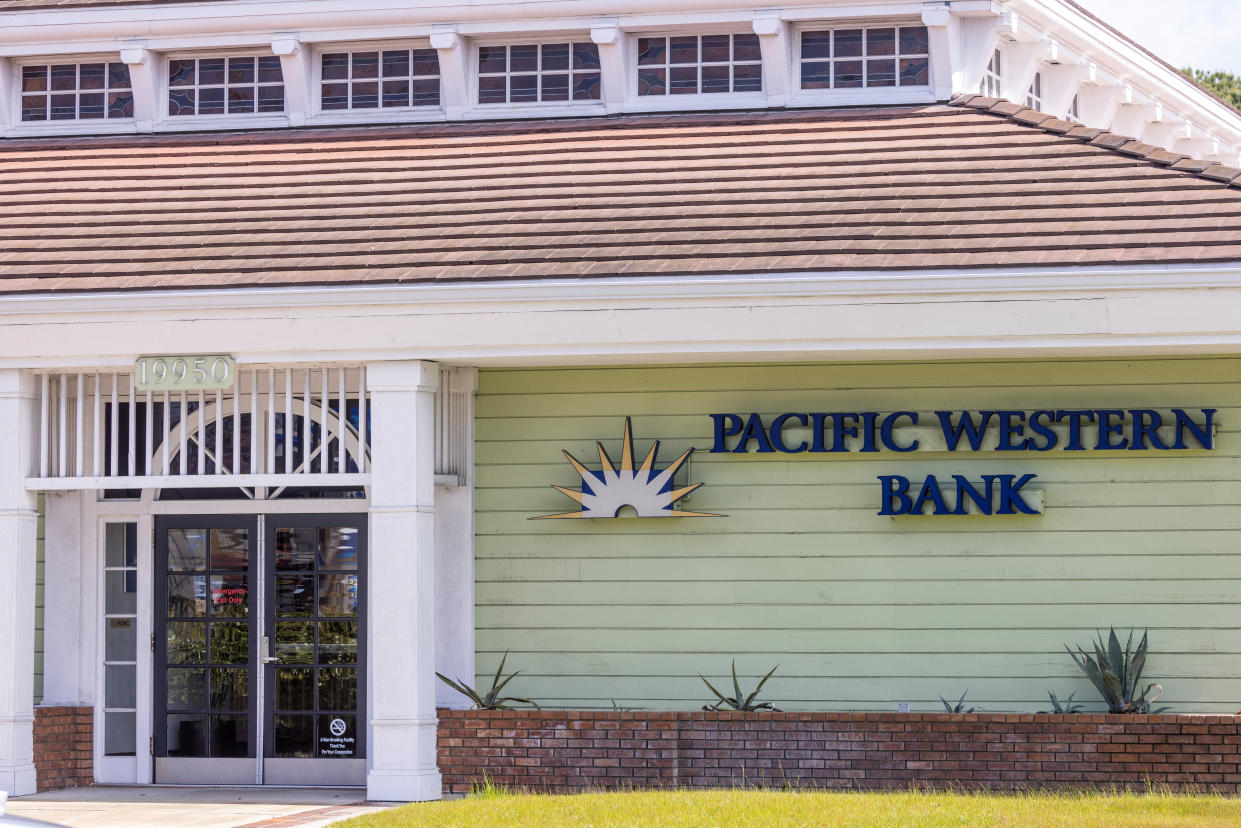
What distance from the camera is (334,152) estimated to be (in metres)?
14.2

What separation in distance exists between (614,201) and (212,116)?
457 cm

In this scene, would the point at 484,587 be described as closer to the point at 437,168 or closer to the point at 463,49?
the point at 437,168

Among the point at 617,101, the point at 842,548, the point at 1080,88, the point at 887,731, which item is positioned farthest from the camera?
the point at 1080,88

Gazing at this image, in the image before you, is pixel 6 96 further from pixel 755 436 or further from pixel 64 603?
pixel 755 436

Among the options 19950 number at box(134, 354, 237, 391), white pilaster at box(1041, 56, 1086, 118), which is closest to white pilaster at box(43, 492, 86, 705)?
19950 number at box(134, 354, 237, 391)

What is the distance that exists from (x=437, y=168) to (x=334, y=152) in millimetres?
1144

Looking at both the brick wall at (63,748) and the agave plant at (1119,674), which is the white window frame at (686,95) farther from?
the brick wall at (63,748)

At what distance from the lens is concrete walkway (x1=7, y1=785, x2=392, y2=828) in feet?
36.2

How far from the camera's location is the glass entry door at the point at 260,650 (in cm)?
1302

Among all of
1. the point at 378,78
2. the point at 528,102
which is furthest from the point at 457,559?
the point at 378,78

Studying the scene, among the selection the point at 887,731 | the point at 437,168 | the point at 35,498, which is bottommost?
the point at 887,731

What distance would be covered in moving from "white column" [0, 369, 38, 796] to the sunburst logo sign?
3.91 meters

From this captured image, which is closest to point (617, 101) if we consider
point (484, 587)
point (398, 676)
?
point (484, 587)

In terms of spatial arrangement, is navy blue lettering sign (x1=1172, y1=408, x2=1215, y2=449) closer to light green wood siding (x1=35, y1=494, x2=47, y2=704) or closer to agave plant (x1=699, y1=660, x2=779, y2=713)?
agave plant (x1=699, y1=660, x2=779, y2=713)
